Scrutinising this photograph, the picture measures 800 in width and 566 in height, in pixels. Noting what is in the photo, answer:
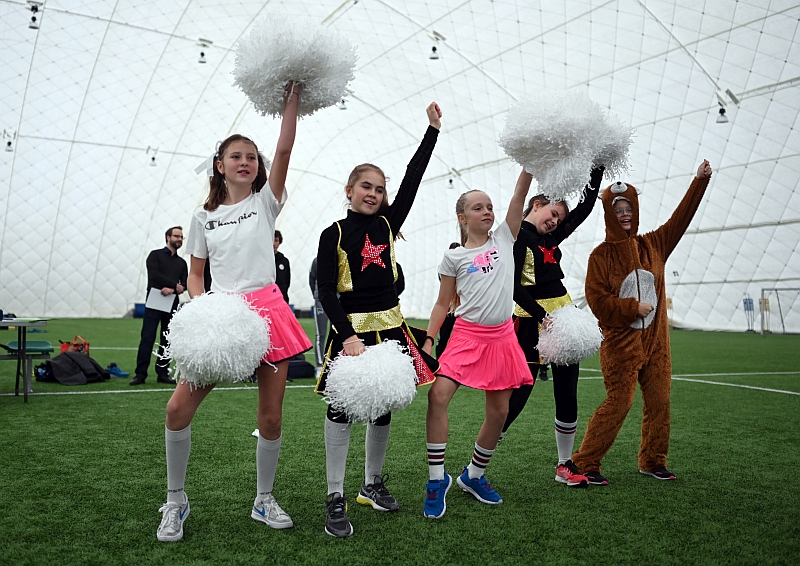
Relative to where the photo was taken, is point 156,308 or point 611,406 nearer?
point 611,406

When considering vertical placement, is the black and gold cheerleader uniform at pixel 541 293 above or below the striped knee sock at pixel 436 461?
above

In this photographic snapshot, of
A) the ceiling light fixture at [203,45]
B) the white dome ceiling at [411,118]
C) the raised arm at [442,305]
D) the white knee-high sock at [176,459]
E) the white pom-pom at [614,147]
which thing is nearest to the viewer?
the white knee-high sock at [176,459]

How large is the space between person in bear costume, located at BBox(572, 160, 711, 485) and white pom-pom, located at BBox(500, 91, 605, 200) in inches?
24.3

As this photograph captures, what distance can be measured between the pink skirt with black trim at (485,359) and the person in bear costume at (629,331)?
2.05 feet

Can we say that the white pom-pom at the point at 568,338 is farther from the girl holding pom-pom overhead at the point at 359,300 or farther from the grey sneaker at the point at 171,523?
the grey sneaker at the point at 171,523

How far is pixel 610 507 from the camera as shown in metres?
3.18

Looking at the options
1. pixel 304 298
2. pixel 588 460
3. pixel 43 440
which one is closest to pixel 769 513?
pixel 588 460

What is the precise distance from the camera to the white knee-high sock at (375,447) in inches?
126

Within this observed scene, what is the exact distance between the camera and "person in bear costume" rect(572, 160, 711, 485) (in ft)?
12.3

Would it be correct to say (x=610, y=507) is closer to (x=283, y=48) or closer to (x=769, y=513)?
(x=769, y=513)

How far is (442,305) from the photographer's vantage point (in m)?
3.46

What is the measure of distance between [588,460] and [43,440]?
11.4ft

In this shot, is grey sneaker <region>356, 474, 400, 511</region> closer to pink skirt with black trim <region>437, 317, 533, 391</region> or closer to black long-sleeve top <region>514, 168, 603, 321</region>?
pink skirt with black trim <region>437, 317, 533, 391</region>

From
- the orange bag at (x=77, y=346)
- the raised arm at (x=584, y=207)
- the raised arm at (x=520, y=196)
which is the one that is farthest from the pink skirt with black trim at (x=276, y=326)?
the orange bag at (x=77, y=346)
